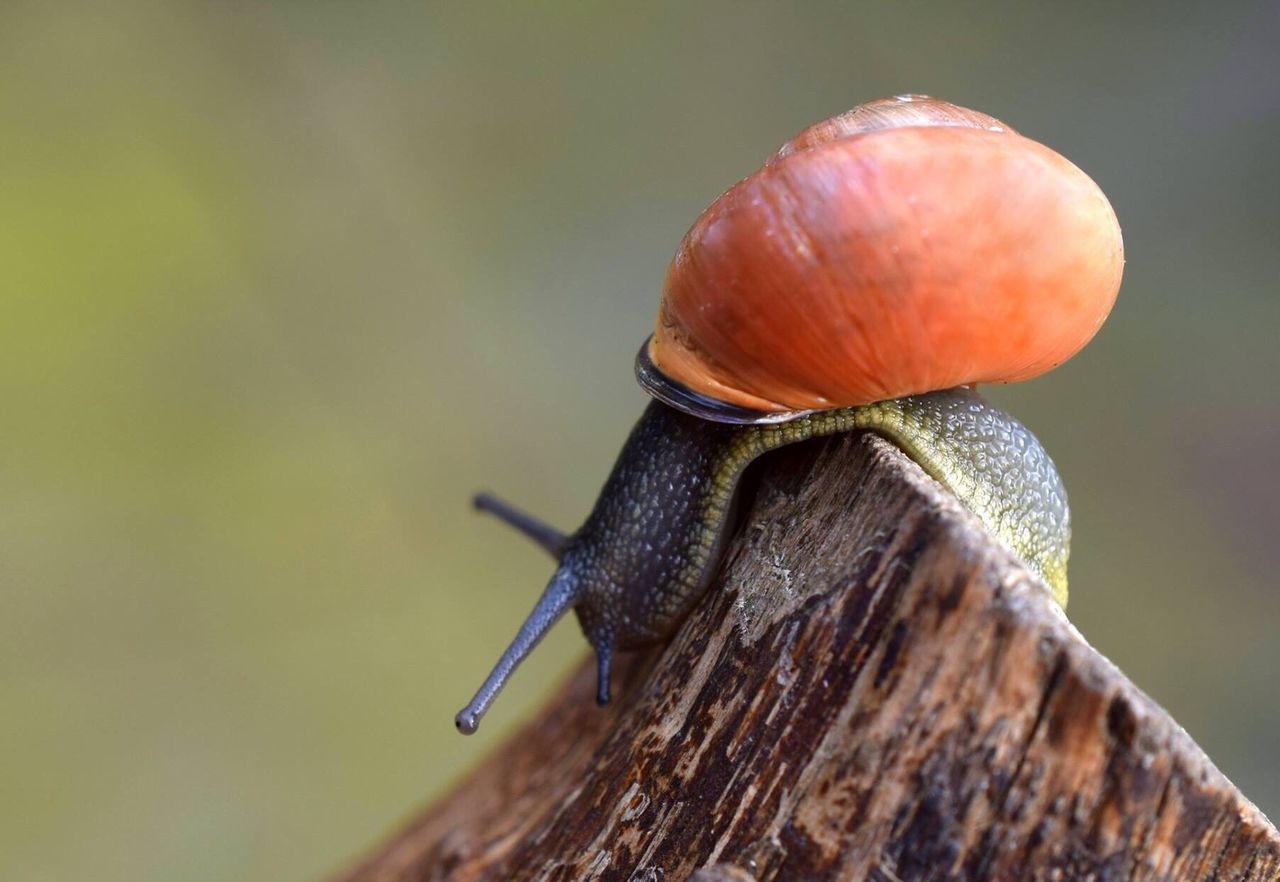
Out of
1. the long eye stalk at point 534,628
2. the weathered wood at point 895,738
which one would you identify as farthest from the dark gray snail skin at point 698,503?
the weathered wood at point 895,738

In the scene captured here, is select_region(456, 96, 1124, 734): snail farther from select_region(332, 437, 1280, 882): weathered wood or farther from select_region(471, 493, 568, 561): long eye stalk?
select_region(471, 493, 568, 561): long eye stalk

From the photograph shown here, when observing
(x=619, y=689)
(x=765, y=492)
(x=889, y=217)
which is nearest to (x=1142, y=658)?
(x=619, y=689)

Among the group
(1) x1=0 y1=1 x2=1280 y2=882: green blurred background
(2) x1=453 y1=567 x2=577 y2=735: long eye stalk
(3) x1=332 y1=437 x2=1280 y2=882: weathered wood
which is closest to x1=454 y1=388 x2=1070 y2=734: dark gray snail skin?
(2) x1=453 y1=567 x2=577 y2=735: long eye stalk

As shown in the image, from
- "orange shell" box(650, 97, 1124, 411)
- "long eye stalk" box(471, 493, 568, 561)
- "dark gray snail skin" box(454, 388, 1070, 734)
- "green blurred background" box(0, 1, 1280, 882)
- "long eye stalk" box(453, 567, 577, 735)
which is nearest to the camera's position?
"orange shell" box(650, 97, 1124, 411)

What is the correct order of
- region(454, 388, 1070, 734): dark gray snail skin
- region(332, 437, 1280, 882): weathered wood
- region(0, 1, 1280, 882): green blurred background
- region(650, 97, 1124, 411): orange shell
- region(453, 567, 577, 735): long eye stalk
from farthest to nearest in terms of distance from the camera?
region(0, 1, 1280, 882): green blurred background, region(453, 567, 577, 735): long eye stalk, region(454, 388, 1070, 734): dark gray snail skin, region(650, 97, 1124, 411): orange shell, region(332, 437, 1280, 882): weathered wood

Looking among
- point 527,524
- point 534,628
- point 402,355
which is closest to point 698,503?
point 534,628

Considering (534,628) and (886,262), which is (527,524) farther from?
(886,262)

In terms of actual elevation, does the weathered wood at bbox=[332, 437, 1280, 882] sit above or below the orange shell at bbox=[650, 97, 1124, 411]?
below
